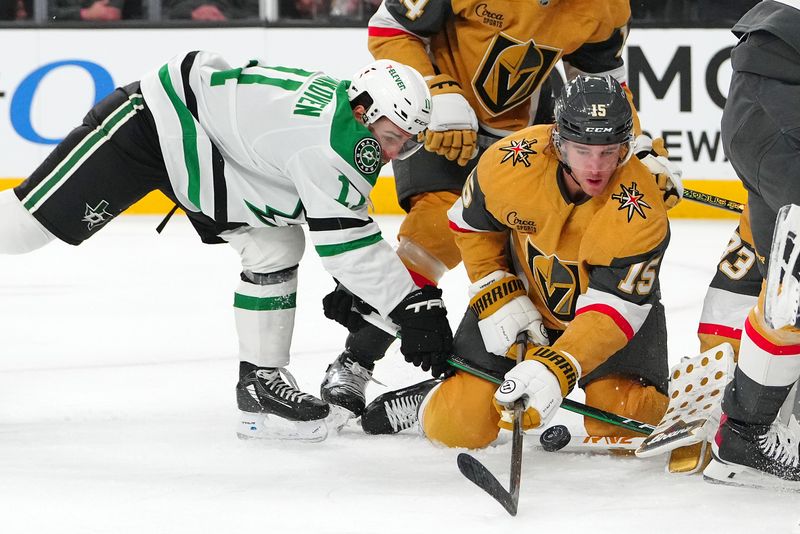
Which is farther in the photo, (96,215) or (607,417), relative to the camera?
(96,215)

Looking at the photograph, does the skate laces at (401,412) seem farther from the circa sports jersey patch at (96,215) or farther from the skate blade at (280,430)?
the circa sports jersey patch at (96,215)

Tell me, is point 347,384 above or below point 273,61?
above

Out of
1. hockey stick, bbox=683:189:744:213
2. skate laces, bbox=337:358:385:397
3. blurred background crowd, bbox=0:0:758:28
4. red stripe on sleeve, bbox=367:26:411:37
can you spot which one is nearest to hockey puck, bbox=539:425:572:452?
skate laces, bbox=337:358:385:397

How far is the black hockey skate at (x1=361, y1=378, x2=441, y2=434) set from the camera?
108 inches

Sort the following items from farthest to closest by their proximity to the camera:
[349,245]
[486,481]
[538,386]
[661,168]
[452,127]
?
[452,127] < [661,168] < [349,245] < [538,386] < [486,481]

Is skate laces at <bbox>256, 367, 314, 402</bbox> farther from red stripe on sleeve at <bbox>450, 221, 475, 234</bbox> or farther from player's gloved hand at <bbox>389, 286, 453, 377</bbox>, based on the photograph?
red stripe on sleeve at <bbox>450, 221, 475, 234</bbox>

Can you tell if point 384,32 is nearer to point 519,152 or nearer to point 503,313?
point 519,152

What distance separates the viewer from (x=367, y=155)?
8.06 feet

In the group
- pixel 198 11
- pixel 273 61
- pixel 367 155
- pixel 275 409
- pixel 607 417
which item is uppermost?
pixel 367 155

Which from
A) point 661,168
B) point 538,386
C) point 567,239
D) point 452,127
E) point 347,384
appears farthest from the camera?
point 347,384

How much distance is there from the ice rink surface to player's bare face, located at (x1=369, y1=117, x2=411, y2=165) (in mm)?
613

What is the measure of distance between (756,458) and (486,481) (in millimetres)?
480

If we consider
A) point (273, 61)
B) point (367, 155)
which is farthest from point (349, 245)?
point (273, 61)

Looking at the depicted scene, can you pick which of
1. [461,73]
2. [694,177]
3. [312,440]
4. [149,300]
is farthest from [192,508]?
[694,177]
